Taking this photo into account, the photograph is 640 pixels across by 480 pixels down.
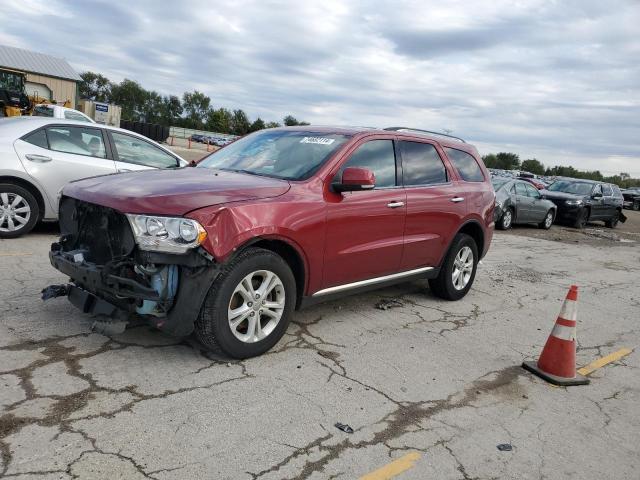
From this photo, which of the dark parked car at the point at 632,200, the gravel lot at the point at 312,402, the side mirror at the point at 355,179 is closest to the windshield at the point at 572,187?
the gravel lot at the point at 312,402

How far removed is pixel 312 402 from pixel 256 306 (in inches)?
33.2

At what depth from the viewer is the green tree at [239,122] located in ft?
324

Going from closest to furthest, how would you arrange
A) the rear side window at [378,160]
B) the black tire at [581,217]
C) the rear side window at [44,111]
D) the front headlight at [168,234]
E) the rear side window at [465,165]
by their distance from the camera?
the front headlight at [168,234] < the rear side window at [378,160] < the rear side window at [465,165] < the black tire at [581,217] < the rear side window at [44,111]

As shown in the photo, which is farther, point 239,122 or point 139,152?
point 239,122

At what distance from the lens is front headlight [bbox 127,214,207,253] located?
3.54 m

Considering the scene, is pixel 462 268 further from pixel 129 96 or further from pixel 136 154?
pixel 129 96

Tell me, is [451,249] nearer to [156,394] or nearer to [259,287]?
[259,287]

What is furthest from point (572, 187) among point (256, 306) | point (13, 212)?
point (256, 306)

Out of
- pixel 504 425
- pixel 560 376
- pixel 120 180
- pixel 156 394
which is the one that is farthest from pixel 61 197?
pixel 560 376

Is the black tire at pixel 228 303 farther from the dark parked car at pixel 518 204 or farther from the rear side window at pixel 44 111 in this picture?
the rear side window at pixel 44 111

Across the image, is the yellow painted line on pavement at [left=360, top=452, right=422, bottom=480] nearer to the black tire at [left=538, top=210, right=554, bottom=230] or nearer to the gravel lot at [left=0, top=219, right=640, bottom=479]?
the gravel lot at [left=0, top=219, right=640, bottom=479]

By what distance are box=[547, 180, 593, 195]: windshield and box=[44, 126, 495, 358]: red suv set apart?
1544 cm

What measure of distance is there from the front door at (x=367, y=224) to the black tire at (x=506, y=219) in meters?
10.7

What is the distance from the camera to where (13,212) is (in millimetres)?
7020
